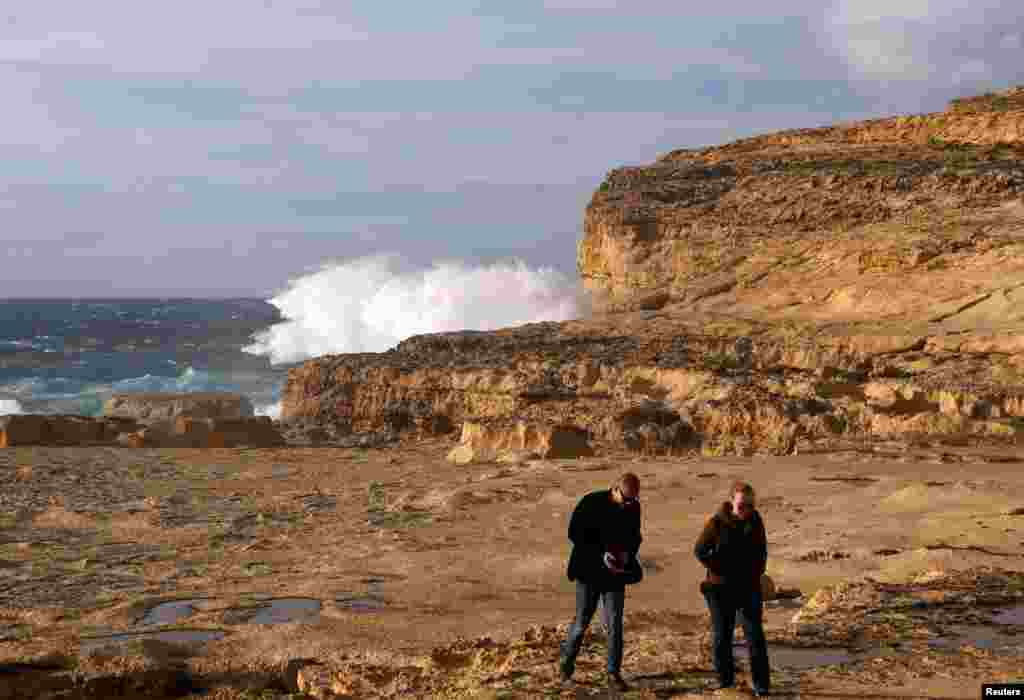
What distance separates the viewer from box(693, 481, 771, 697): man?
5520mm

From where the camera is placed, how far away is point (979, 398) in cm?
1582

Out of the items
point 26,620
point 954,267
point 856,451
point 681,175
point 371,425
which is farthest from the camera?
point 681,175

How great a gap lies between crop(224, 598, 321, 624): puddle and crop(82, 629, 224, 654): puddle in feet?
1.11

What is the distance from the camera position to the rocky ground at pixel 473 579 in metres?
6.36

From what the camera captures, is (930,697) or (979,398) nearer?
(930,697)

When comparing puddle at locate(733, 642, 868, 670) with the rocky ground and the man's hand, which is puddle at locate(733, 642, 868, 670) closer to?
the rocky ground

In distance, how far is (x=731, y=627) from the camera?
5.63 m

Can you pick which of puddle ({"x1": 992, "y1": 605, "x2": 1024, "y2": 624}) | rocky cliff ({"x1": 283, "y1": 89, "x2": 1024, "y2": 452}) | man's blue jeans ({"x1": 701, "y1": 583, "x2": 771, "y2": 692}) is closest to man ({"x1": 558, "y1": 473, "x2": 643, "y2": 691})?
man's blue jeans ({"x1": 701, "y1": 583, "x2": 771, "y2": 692})

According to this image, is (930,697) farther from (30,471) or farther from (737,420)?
(30,471)

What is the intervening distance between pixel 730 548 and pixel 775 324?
50.1ft

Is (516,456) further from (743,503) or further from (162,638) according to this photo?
(743,503)

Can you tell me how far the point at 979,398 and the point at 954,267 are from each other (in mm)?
4716

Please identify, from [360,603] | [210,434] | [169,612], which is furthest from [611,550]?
[210,434]

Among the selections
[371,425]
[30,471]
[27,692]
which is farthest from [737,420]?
[27,692]
